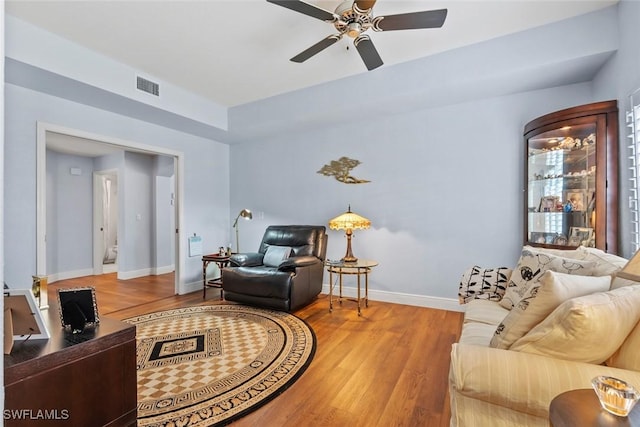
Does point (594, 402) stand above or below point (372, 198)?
below

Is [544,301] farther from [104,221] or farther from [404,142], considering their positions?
[104,221]

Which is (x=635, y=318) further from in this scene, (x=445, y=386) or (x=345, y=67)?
(x=345, y=67)

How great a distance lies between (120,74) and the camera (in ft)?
9.89

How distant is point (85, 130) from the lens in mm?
3252

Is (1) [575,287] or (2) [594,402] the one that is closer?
(2) [594,402]

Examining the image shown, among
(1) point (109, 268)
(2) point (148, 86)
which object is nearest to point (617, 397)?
(2) point (148, 86)

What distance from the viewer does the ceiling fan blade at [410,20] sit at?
1.85 meters

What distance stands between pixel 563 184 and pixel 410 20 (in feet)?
6.37

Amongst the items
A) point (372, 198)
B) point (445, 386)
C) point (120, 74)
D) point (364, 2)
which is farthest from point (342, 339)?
point (120, 74)

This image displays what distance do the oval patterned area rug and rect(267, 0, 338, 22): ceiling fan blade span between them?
7.77 ft

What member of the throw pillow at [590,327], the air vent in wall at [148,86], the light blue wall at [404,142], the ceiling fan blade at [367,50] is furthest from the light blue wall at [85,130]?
the throw pillow at [590,327]

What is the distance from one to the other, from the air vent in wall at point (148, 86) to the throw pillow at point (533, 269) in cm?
382

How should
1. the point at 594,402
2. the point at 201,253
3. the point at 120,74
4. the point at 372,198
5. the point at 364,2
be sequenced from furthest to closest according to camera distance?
the point at 201,253, the point at 372,198, the point at 120,74, the point at 364,2, the point at 594,402

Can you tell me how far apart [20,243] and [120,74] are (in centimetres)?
186
